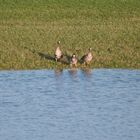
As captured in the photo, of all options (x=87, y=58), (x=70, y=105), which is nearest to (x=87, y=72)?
(x=87, y=58)

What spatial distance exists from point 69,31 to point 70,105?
43.2 feet

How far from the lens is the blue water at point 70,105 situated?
87.7 feet

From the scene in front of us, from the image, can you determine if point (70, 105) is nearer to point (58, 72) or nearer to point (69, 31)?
point (58, 72)

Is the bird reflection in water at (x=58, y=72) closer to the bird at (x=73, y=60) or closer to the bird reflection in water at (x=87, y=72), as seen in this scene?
the bird at (x=73, y=60)

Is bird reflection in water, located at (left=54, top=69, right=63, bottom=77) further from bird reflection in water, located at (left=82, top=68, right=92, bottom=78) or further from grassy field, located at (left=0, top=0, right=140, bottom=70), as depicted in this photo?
bird reflection in water, located at (left=82, top=68, right=92, bottom=78)

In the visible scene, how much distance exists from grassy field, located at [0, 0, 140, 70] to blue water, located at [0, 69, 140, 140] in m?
1.59

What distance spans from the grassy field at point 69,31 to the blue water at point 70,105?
1587mm

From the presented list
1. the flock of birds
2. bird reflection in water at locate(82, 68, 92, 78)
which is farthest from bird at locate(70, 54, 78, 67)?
bird reflection in water at locate(82, 68, 92, 78)

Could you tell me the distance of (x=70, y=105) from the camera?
1186 inches

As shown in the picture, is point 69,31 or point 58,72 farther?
point 69,31

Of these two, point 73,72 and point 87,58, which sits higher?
point 87,58

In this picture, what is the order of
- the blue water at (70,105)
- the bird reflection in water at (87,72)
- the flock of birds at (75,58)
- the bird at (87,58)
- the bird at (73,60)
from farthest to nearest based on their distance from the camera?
1. the bird at (87,58)
2. the flock of birds at (75,58)
3. the bird at (73,60)
4. the bird reflection in water at (87,72)
5. the blue water at (70,105)

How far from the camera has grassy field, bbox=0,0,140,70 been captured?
37062mm

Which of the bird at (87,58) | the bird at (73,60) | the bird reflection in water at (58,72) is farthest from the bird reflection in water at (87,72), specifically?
the bird reflection in water at (58,72)
